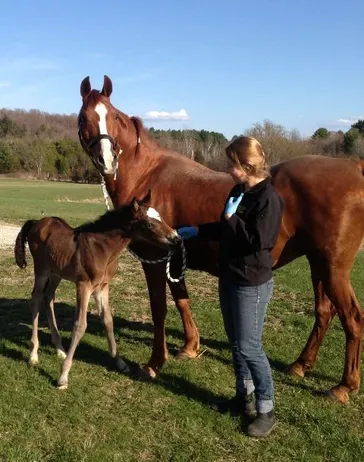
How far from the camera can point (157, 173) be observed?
4.97 metres

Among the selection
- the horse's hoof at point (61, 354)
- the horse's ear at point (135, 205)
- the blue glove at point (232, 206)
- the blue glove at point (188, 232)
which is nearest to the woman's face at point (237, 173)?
the blue glove at point (232, 206)

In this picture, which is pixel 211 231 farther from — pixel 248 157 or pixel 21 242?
pixel 21 242

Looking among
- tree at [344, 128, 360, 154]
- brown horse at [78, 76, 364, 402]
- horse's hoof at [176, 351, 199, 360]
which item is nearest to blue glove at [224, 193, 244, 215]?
brown horse at [78, 76, 364, 402]

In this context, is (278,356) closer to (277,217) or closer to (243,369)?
(243,369)

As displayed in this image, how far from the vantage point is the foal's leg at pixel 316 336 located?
490cm

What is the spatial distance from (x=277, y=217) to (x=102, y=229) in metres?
1.90

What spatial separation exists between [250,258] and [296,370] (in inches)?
76.5

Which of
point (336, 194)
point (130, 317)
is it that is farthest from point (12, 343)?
point (336, 194)

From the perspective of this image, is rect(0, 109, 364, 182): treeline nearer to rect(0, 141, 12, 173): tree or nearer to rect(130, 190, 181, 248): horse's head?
rect(0, 141, 12, 173): tree

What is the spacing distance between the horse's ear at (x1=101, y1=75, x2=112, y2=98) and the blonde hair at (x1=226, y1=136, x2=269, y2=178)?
6.13ft

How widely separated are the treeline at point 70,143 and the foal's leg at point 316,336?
15.0 ft

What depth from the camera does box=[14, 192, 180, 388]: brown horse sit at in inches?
170

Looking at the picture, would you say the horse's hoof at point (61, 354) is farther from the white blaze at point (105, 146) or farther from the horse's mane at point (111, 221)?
the white blaze at point (105, 146)

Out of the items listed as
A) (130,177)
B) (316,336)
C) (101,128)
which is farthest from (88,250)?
(316,336)
